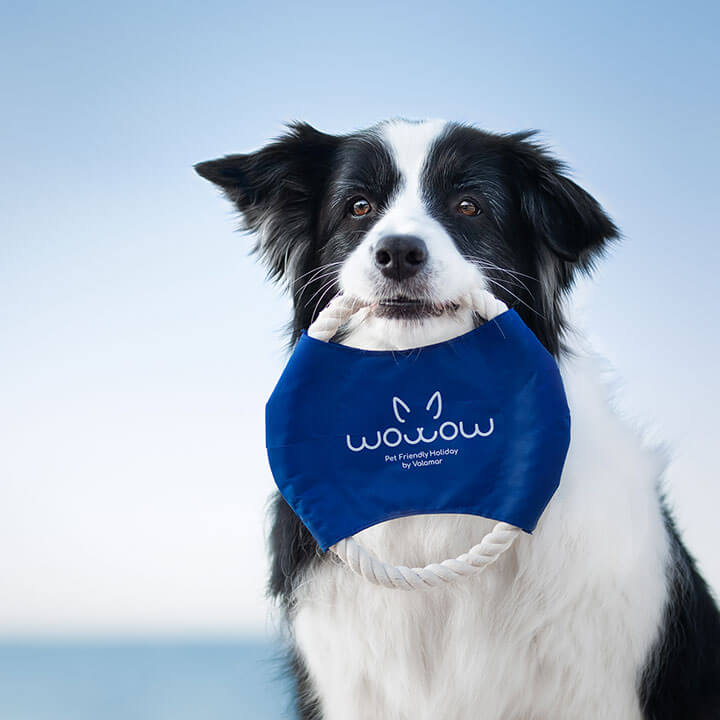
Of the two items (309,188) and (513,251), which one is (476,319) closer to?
(513,251)

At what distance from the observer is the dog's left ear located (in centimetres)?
263

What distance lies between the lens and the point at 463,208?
264 cm

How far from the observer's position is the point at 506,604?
2453 millimetres

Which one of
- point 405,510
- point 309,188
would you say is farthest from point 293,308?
point 405,510

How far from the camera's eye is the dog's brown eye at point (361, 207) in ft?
8.86

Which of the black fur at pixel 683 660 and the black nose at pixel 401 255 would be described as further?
the black fur at pixel 683 660

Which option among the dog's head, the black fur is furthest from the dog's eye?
the black fur

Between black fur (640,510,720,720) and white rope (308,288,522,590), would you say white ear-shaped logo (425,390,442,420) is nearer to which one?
white rope (308,288,522,590)

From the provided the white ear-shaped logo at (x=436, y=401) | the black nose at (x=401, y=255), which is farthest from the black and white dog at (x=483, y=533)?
the white ear-shaped logo at (x=436, y=401)

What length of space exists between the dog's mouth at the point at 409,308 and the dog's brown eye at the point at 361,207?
15.5 inches

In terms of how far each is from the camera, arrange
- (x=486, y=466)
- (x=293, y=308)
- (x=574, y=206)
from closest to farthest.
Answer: (x=486, y=466) → (x=574, y=206) → (x=293, y=308)

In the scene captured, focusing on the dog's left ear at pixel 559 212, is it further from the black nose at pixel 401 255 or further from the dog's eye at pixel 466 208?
the black nose at pixel 401 255

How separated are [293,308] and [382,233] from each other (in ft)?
1.89

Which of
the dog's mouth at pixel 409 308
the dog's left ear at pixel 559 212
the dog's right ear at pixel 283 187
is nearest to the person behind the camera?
the dog's mouth at pixel 409 308
